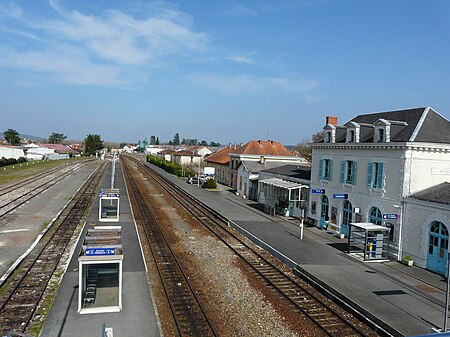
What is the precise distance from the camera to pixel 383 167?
21.2 m

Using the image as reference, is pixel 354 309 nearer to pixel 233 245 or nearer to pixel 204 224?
pixel 233 245

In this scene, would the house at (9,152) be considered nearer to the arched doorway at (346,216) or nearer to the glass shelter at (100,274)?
the arched doorway at (346,216)

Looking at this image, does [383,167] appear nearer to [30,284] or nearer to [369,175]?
[369,175]

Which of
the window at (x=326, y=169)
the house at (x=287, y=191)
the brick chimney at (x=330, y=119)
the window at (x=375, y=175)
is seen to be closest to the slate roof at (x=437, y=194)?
the window at (x=375, y=175)

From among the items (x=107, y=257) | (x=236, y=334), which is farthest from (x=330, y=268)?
(x=107, y=257)

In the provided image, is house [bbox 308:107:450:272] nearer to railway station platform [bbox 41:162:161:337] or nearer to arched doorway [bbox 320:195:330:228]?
arched doorway [bbox 320:195:330:228]

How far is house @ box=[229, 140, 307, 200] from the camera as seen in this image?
42594mm

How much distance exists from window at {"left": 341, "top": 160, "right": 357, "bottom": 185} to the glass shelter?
15.0 meters

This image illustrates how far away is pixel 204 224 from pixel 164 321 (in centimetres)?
1580

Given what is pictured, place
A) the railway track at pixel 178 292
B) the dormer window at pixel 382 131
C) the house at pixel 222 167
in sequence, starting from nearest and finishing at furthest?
the railway track at pixel 178 292, the dormer window at pixel 382 131, the house at pixel 222 167

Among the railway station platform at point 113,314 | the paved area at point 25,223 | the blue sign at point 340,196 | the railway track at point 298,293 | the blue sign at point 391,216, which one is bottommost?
the railway track at point 298,293

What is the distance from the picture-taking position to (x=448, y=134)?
70.5ft

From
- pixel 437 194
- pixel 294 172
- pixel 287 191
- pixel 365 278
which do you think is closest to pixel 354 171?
pixel 437 194

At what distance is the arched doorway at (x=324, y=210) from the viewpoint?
27094mm
